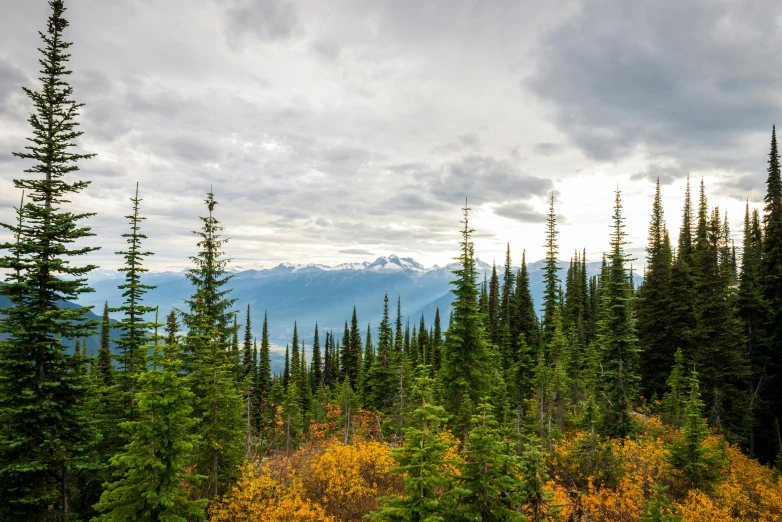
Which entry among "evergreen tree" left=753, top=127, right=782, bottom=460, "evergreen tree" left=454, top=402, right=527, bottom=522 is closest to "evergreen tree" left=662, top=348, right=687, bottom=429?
"evergreen tree" left=753, top=127, right=782, bottom=460

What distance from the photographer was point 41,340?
14305 millimetres

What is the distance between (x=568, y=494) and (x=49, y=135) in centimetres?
2635

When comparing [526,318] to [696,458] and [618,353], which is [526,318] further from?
[696,458]

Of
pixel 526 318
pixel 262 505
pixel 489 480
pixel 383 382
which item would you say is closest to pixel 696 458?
pixel 489 480

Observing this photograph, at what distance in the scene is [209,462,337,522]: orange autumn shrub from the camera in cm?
1298

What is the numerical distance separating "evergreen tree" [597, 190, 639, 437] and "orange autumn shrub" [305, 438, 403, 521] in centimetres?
1592

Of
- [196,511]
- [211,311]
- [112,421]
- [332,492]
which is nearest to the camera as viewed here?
[196,511]

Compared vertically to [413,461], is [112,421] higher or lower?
lower

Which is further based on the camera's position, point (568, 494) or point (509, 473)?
point (568, 494)

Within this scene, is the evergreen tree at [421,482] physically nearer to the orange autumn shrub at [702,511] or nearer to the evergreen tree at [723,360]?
the orange autumn shrub at [702,511]

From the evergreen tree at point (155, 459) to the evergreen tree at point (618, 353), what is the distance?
80.1ft

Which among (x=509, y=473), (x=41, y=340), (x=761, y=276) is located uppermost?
(x=761, y=276)

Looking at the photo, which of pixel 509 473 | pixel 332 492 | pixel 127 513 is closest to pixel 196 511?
pixel 127 513

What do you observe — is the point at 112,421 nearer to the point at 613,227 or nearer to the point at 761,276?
the point at 613,227
